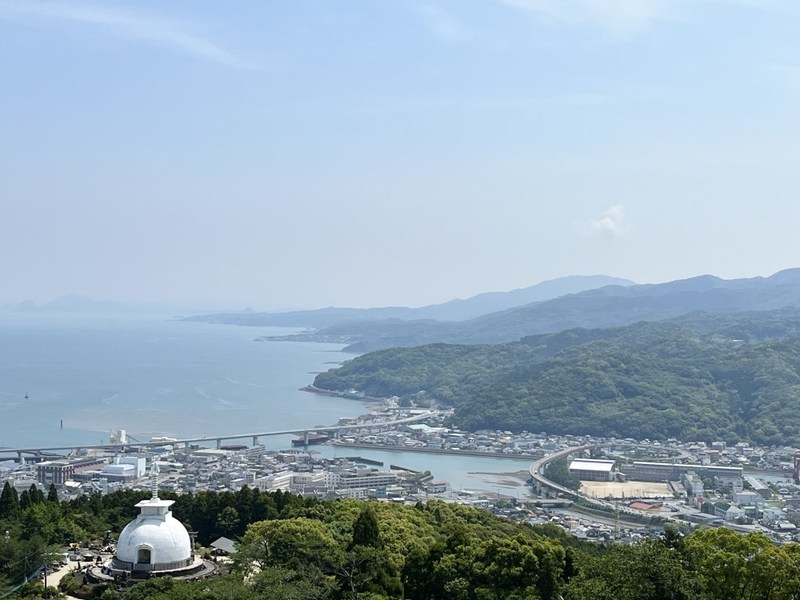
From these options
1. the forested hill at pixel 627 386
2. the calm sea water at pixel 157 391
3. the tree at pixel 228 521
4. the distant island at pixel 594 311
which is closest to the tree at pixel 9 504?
the tree at pixel 228 521

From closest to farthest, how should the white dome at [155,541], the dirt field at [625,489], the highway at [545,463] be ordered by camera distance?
the white dome at [155,541]
the dirt field at [625,489]
the highway at [545,463]

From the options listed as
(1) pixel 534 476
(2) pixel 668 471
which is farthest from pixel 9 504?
(2) pixel 668 471

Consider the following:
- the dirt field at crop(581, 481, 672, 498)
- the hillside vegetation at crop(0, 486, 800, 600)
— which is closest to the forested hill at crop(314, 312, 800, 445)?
the dirt field at crop(581, 481, 672, 498)

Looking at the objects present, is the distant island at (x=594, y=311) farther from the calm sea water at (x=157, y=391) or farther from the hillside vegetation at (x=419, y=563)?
the hillside vegetation at (x=419, y=563)

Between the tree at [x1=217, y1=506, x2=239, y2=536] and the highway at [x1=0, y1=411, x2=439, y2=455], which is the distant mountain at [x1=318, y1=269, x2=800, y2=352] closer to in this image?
the highway at [x1=0, y1=411, x2=439, y2=455]

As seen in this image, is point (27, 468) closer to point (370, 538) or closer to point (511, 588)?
point (370, 538)

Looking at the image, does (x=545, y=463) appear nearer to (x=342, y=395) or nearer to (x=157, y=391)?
(x=342, y=395)
